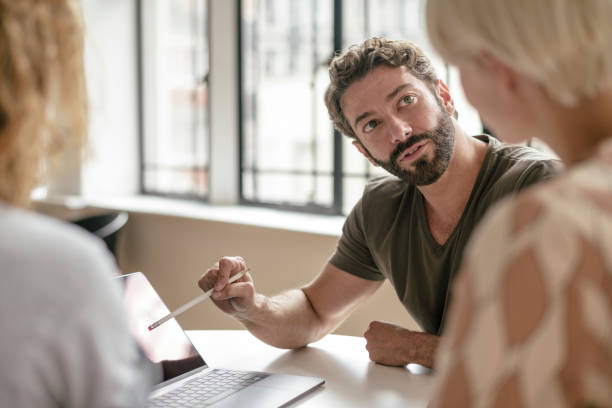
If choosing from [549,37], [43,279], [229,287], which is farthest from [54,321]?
[229,287]

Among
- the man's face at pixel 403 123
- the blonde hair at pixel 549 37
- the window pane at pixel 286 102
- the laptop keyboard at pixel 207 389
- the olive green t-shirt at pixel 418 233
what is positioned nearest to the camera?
the blonde hair at pixel 549 37

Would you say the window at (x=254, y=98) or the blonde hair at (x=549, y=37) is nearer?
the blonde hair at (x=549, y=37)

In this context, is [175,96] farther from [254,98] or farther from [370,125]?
[370,125]

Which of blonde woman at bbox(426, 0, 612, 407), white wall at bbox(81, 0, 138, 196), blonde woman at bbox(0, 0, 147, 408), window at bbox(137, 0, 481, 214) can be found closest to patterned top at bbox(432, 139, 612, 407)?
blonde woman at bbox(426, 0, 612, 407)

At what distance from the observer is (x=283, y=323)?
166 centimetres

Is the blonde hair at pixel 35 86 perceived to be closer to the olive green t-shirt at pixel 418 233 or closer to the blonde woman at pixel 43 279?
the blonde woman at pixel 43 279

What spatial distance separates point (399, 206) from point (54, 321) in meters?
1.41

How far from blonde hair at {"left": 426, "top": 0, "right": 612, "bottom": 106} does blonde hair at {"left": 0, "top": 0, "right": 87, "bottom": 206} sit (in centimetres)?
39

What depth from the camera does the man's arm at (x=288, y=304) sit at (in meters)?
1.67

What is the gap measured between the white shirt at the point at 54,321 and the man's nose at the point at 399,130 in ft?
4.33

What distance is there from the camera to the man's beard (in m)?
1.74

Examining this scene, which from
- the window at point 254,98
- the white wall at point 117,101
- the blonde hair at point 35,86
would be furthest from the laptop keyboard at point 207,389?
the white wall at point 117,101

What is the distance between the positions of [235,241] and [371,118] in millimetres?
1600

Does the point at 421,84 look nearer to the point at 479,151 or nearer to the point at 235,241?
the point at 479,151
